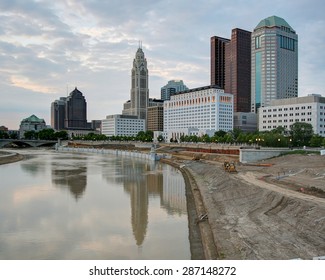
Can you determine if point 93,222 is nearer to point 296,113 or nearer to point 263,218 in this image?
point 263,218

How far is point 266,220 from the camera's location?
2281 cm

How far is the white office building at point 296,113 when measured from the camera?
131125mm

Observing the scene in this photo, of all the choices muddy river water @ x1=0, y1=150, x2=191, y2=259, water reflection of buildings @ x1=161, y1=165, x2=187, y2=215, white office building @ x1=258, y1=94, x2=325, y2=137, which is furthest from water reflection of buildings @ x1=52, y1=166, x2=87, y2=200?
white office building @ x1=258, y1=94, x2=325, y2=137

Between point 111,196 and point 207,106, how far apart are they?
158m

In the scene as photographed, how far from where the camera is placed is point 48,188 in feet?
139

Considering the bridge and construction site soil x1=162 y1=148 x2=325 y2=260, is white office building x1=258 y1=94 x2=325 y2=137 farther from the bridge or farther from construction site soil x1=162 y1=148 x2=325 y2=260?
the bridge

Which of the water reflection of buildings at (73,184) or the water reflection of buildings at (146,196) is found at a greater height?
the water reflection of buildings at (73,184)

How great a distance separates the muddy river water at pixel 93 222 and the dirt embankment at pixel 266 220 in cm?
249

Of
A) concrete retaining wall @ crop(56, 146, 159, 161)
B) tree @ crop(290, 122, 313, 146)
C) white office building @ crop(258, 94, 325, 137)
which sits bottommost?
concrete retaining wall @ crop(56, 146, 159, 161)

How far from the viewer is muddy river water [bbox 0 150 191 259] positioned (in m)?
19.2

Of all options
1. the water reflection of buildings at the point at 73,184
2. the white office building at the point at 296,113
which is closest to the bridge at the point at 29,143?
the white office building at the point at 296,113

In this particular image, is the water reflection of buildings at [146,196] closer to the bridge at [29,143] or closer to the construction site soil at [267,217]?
the construction site soil at [267,217]

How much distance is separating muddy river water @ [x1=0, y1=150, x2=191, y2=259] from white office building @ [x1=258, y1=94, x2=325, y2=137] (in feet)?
339

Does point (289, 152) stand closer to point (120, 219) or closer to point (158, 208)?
point (158, 208)
